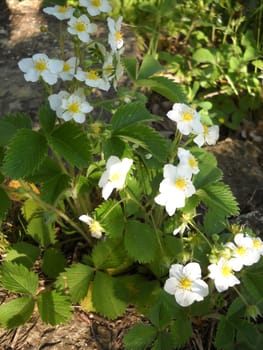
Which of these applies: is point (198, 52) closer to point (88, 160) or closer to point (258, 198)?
point (258, 198)

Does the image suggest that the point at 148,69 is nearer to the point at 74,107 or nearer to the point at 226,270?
the point at 74,107

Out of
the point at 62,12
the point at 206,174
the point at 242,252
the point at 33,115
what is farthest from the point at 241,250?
the point at 33,115

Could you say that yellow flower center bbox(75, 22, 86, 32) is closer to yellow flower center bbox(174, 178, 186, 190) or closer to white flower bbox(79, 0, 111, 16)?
white flower bbox(79, 0, 111, 16)

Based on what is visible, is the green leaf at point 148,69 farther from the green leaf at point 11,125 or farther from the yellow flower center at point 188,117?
the green leaf at point 11,125

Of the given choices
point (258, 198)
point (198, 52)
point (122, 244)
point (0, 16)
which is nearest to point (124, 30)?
point (198, 52)

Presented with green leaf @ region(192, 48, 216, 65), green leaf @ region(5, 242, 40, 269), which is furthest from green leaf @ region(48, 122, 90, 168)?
A: green leaf @ region(192, 48, 216, 65)
